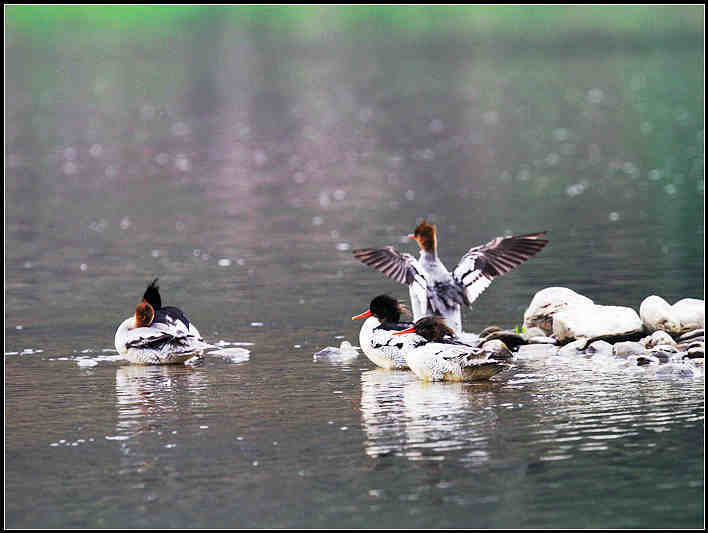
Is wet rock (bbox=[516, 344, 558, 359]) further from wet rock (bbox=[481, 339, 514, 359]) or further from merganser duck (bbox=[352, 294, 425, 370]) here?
merganser duck (bbox=[352, 294, 425, 370])

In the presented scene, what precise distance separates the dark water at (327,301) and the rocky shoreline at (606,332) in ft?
1.32

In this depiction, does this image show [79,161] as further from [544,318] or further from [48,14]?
[48,14]

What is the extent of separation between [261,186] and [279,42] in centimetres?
5551

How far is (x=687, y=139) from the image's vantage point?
35875 millimetres

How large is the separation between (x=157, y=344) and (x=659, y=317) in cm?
456

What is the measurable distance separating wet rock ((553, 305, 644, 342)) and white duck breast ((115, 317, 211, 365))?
3.27m

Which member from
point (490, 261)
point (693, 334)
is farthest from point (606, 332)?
point (490, 261)

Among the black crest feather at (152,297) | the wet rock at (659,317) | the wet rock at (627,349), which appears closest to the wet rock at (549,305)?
the wet rock at (659,317)

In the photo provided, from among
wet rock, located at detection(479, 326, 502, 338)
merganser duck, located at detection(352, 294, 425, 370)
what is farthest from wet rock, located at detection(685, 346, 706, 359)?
merganser duck, located at detection(352, 294, 425, 370)

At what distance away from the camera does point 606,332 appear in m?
13.6

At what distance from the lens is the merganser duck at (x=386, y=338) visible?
12977 mm

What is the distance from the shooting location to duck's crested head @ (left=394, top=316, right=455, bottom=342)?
1257 cm

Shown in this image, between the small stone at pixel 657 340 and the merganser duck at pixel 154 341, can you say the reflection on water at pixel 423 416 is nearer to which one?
the merganser duck at pixel 154 341

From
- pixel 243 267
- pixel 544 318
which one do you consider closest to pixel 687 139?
pixel 243 267
